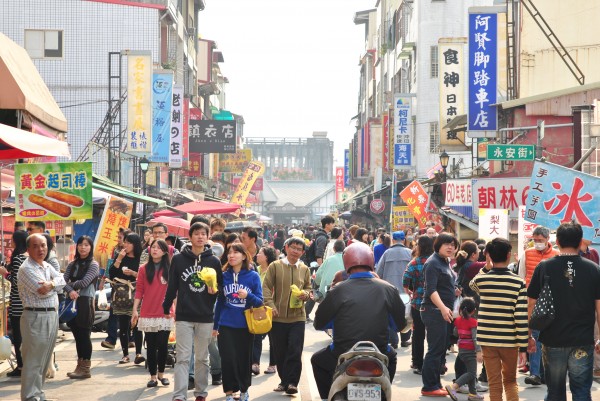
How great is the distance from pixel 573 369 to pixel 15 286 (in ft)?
21.4

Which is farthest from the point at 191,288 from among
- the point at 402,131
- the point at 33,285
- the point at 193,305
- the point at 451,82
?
the point at 402,131

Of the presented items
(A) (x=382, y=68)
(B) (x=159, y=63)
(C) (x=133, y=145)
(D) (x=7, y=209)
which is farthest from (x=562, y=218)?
(A) (x=382, y=68)

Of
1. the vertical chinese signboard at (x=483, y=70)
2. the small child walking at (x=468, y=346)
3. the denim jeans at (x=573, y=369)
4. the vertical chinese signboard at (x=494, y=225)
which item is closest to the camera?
the denim jeans at (x=573, y=369)

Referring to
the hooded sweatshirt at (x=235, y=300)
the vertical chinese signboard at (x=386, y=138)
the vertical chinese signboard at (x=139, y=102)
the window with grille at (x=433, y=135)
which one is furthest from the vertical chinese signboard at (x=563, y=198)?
the vertical chinese signboard at (x=386, y=138)

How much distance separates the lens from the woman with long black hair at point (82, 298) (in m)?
12.2

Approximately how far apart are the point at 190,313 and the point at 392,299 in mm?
2698

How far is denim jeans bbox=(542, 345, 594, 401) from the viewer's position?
8156 mm

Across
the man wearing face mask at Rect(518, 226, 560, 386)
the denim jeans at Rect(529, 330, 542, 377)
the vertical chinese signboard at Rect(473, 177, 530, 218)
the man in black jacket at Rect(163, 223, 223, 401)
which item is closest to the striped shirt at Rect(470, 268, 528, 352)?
the man in black jacket at Rect(163, 223, 223, 401)

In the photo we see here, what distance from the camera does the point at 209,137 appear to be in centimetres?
5131

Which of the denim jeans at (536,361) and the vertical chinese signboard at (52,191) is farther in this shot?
the vertical chinese signboard at (52,191)

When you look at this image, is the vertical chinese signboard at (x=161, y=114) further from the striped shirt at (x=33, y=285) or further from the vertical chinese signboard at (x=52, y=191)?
the striped shirt at (x=33, y=285)

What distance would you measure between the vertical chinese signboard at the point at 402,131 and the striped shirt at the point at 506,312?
37466 mm

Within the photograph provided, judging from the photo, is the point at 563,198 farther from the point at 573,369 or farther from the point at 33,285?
the point at 33,285

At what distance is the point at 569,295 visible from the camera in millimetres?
8188
